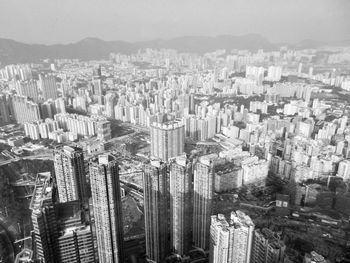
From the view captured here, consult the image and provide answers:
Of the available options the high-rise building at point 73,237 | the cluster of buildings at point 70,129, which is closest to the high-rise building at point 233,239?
the high-rise building at point 73,237

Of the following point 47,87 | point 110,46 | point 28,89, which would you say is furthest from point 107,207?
point 47,87

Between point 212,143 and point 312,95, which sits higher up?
point 312,95

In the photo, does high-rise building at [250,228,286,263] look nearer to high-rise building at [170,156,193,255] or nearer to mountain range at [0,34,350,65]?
high-rise building at [170,156,193,255]

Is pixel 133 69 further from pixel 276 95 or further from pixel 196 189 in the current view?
pixel 196 189

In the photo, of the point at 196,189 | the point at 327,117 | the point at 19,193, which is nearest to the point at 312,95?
the point at 327,117

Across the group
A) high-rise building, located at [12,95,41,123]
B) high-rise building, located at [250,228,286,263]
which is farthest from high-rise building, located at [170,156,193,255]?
high-rise building, located at [12,95,41,123]

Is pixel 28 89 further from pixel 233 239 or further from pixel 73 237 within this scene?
pixel 233 239
